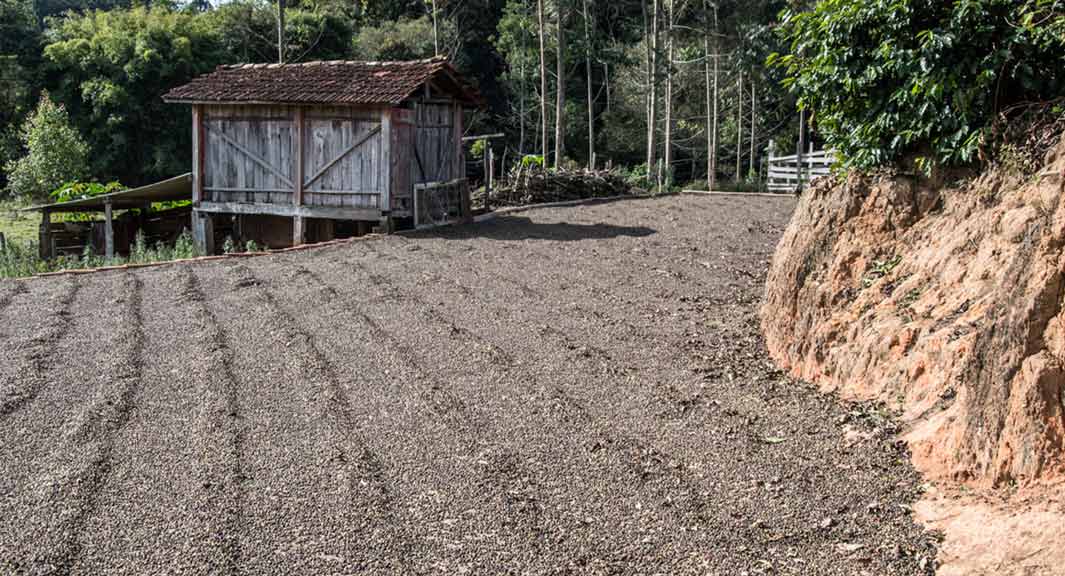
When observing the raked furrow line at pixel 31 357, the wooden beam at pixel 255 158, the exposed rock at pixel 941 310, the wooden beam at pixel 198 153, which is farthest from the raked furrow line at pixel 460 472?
the wooden beam at pixel 198 153

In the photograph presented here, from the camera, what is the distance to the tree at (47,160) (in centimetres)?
3059

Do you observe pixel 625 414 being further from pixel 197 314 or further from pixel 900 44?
pixel 197 314

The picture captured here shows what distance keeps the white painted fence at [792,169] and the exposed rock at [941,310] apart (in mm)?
21569

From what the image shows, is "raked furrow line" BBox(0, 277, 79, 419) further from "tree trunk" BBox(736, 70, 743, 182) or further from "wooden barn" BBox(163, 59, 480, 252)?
"tree trunk" BBox(736, 70, 743, 182)

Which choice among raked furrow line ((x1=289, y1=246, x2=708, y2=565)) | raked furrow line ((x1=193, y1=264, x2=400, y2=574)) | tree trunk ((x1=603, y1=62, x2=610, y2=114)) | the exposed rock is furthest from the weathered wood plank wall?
tree trunk ((x1=603, y1=62, x2=610, y2=114))

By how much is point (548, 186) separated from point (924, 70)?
1750 centimetres

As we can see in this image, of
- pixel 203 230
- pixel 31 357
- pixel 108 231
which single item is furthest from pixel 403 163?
pixel 31 357

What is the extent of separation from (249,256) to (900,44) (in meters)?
11.4

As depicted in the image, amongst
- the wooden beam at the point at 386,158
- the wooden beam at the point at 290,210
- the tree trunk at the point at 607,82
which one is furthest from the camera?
the tree trunk at the point at 607,82

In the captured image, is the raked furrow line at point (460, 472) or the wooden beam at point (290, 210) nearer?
the raked furrow line at point (460, 472)

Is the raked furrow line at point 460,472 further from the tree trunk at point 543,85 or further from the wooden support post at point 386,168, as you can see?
the tree trunk at point 543,85

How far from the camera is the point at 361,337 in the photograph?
9930 mm

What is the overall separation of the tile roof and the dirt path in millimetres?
6644

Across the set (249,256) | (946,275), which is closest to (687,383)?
(946,275)
